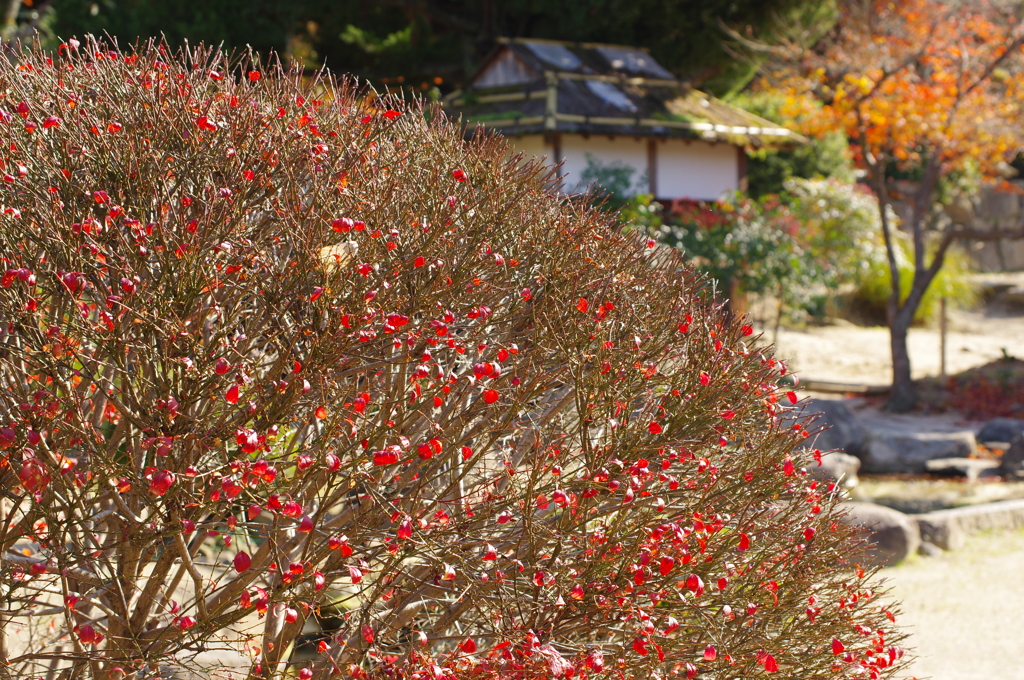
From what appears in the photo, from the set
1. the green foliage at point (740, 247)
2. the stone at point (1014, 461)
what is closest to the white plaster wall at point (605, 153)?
the green foliage at point (740, 247)

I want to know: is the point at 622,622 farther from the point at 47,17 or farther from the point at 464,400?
the point at 47,17

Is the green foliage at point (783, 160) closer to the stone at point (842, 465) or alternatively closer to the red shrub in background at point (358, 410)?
the stone at point (842, 465)

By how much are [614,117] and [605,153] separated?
23.6 inches

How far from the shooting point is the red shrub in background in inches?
118

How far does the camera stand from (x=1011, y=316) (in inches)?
874

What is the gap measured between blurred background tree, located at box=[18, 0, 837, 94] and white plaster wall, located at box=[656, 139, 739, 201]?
6.92 feet

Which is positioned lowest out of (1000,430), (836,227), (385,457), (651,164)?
(1000,430)

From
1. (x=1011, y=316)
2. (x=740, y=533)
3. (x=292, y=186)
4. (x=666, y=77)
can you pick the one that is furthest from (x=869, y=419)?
(x=292, y=186)

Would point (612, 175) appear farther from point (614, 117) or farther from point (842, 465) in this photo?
point (842, 465)

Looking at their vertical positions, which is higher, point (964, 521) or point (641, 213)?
point (641, 213)

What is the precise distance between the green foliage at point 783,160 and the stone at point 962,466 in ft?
34.3

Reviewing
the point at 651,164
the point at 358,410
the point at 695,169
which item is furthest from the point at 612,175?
the point at 358,410

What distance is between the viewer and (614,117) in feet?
50.9

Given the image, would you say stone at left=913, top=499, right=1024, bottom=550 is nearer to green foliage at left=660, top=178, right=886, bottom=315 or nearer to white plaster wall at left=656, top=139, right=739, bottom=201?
green foliage at left=660, top=178, right=886, bottom=315
